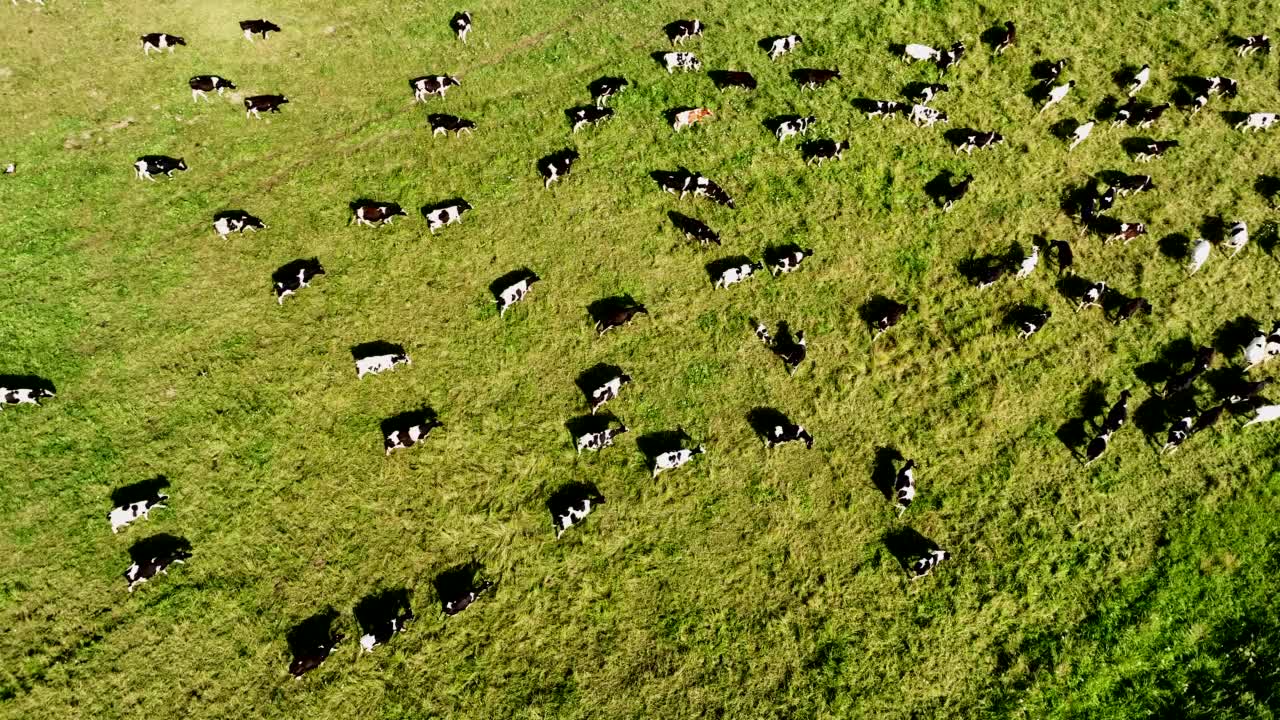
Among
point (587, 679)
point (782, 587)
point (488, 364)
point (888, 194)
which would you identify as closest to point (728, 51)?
point (888, 194)

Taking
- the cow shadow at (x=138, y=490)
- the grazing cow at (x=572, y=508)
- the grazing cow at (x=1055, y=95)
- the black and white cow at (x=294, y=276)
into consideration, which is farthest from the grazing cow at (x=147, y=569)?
the grazing cow at (x=1055, y=95)

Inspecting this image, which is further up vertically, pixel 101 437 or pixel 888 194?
pixel 888 194

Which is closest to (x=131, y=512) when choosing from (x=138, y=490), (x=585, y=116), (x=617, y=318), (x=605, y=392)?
(x=138, y=490)

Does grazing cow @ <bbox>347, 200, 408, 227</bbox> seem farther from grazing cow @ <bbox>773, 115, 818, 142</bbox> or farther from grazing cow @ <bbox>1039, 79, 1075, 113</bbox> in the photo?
grazing cow @ <bbox>1039, 79, 1075, 113</bbox>

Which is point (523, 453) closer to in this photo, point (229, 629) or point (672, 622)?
point (672, 622)

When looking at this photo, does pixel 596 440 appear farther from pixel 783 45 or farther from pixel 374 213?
pixel 783 45
